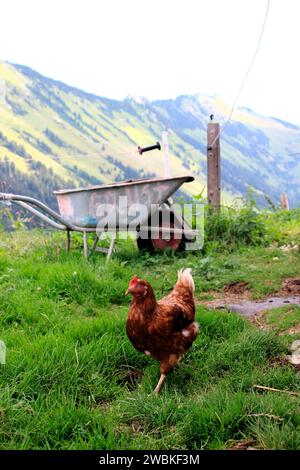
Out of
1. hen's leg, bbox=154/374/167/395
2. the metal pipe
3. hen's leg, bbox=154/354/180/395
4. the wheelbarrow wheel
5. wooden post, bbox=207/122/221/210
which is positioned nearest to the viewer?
hen's leg, bbox=154/374/167/395

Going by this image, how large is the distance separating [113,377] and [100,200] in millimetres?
3461

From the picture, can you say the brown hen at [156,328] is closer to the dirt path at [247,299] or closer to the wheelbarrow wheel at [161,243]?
the dirt path at [247,299]

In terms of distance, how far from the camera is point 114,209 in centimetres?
652

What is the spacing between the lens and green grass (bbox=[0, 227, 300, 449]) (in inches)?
101

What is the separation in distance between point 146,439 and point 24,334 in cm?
156

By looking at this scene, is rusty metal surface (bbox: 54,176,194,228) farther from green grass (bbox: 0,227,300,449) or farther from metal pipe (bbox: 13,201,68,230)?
green grass (bbox: 0,227,300,449)

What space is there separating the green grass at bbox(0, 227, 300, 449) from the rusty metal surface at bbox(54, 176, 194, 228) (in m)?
1.16

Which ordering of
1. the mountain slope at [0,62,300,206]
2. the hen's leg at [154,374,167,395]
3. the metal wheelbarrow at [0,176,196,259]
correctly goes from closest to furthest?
the hen's leg at [154,374,167,395] < the metal wheelbarrow at [0,176,196,259] < the mountain slope at [0,62,300,206]

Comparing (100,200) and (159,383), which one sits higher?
(100,200)

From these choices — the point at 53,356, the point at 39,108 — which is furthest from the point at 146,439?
the point at 39,108

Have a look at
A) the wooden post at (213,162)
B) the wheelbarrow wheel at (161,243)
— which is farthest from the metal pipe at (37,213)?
the wooden post at (213,162)

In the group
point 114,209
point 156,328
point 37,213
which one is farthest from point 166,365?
point 114,209

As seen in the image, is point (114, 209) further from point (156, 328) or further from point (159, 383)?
point (159, 383)

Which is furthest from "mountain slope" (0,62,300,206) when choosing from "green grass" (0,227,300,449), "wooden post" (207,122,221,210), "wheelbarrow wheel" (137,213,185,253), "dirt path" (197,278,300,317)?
"green grass" (0,227,300,449)
